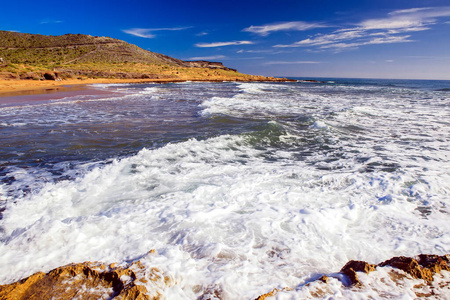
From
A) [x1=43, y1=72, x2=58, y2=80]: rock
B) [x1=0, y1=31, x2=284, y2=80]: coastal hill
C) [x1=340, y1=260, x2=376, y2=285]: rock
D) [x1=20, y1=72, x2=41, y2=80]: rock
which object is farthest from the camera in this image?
[x1=0, y1=31, x2=284, y2=80]: coastal hill

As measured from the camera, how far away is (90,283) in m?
1.97

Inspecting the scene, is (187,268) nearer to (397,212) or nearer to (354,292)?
(354,292)

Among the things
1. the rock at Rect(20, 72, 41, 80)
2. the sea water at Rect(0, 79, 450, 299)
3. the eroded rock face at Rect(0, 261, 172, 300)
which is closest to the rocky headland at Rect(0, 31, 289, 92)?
the rock at Rect(20, 72, 41, 80)

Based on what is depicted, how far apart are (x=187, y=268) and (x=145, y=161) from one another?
323cm

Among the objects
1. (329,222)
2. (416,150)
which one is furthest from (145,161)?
(416,150)

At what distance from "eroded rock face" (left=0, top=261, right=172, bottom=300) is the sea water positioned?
0.46ft

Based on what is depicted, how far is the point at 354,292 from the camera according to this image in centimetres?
192

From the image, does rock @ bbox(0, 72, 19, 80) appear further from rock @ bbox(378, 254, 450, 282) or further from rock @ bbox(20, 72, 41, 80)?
rock @ bbox(378, 254, 450, 282)

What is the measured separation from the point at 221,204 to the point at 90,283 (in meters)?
1.84

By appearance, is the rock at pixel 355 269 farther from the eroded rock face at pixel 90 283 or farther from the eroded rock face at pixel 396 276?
the eroded rock face at pixel 90 283

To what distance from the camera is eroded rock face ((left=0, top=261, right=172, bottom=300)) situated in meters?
1.85

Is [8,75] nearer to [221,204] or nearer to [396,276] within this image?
[221,204]

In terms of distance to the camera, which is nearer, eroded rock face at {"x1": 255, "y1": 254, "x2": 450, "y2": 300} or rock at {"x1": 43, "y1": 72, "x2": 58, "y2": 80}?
eroded rock face at {"x1": 255, "y1": 254, "x2": 450, "y2": 300}

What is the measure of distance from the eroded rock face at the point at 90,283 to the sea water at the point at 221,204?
141 mm
